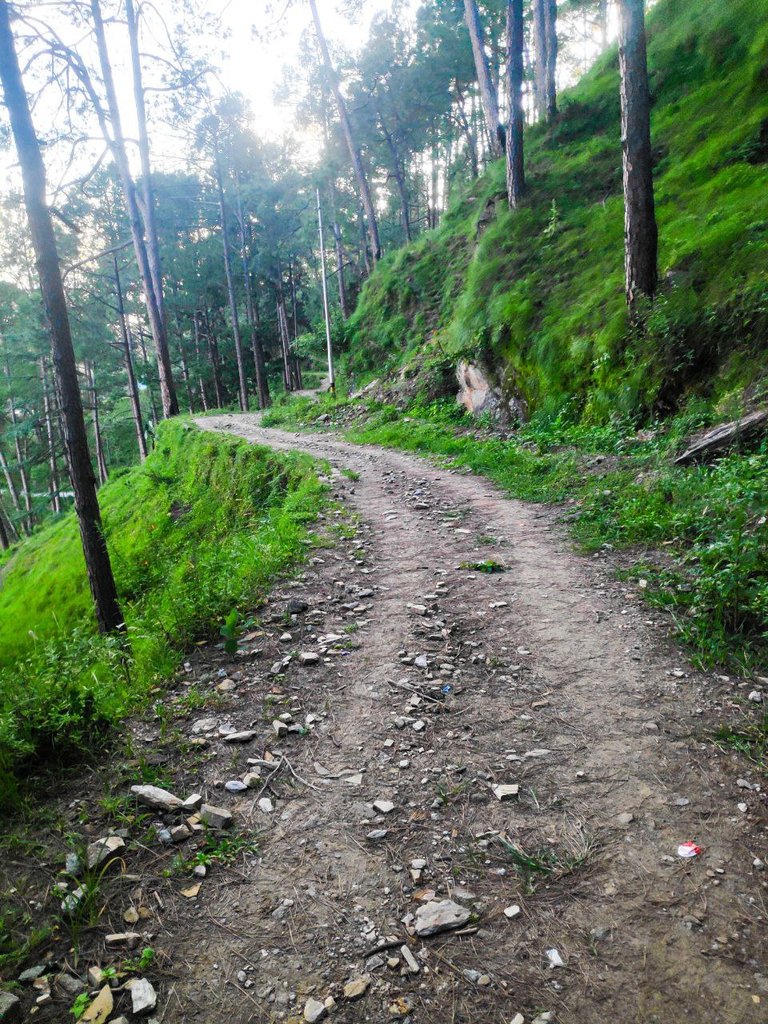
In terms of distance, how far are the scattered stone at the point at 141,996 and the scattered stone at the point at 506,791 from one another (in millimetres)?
1886

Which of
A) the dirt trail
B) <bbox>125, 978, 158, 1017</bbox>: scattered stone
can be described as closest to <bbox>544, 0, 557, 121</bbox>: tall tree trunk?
the dirt trail

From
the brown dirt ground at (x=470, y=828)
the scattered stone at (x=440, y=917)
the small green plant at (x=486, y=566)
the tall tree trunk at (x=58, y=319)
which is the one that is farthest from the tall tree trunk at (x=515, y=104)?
the scattered stone at (x=440, y=917)

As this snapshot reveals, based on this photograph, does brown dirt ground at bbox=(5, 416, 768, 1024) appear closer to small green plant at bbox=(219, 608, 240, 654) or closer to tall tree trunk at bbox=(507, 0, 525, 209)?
small green plant at bbox=(219, 608, 240, 654)

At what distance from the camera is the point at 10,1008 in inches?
83.8

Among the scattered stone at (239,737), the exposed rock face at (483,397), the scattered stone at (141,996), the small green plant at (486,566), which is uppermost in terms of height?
the exposed rock face at (483,397)

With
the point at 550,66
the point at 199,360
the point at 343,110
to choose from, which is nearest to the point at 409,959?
the point at 550,66

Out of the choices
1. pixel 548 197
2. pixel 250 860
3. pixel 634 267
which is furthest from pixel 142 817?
pixel 548 197

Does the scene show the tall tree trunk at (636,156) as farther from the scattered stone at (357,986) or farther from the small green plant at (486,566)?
the scattered stone at (357,986)

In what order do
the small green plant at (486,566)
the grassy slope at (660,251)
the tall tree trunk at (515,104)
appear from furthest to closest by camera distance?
1. the tall tree trunk at (515,104)
2. the grassy slope at (660,251)
3. the small green plant at (486,566)

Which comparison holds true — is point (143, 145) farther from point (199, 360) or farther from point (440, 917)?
point (440, 917)

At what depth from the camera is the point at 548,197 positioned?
16438mm

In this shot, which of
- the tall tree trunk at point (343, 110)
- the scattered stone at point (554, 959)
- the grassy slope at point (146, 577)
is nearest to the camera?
the scattered stone at point (554, 959)

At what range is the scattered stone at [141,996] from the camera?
84.4 inches

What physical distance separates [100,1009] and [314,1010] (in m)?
0.85
